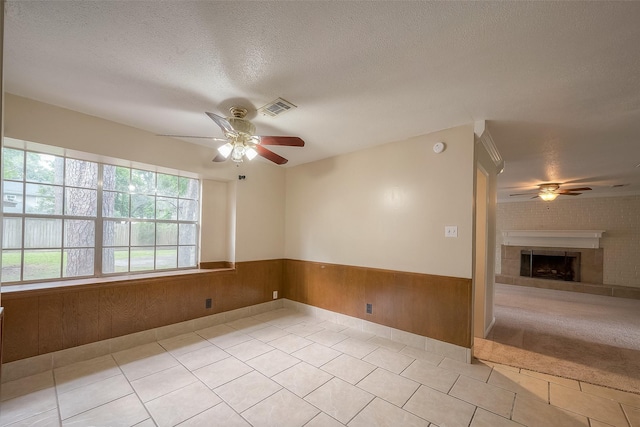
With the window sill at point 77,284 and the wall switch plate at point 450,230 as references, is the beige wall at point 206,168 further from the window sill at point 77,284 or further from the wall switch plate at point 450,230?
the wall switch plate at point 450,230

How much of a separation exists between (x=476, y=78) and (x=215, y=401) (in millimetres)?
3193

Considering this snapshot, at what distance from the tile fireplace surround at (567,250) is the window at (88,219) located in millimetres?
8185

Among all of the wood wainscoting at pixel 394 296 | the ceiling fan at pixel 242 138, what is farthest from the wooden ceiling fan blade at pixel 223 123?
the wood wainscoting at pixel 394 296

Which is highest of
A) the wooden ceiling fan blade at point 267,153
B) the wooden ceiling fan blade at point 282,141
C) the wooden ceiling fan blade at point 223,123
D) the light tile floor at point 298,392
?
the wooden ceiling fan blade at point 223,123

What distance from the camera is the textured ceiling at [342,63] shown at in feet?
4.66

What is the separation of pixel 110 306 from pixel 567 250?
31.4ft

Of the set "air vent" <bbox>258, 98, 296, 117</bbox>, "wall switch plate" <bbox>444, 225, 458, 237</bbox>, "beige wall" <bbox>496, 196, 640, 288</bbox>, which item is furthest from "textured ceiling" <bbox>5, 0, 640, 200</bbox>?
"beige wall" <bbox>496, 196, 640, 288</bbox>

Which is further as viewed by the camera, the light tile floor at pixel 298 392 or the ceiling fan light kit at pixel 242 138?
the ceiling fan light kit at pixel 242 138

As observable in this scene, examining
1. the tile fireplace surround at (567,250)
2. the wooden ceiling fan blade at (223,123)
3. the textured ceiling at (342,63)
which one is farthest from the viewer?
the tile fireplace surround at (567,250)

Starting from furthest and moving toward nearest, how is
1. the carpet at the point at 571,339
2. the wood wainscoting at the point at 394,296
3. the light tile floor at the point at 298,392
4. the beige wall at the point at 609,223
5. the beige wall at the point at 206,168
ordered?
the beige wall at the point at 609,223
the wood wainscoting at the point at 394,296
the carpet at the point at 571,339
the beige wall at the point at 206,168
the light tile floor at the point at 298,392

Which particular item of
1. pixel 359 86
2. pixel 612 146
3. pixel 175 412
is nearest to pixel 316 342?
pixel 175 412

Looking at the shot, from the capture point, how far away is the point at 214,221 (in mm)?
4086

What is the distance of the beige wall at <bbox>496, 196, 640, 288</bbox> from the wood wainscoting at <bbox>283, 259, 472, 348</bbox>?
6295 millimetres

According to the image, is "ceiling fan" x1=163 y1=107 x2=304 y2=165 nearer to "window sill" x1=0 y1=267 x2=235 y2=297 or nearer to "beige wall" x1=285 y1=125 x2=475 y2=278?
"beige wall" x1=285 y1=125 x2=475 y2=278
